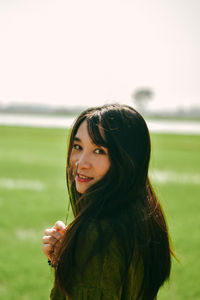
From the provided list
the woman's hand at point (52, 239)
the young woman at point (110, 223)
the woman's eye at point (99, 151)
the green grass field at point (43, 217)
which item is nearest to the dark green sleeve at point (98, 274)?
the young woman at point (110, 223)

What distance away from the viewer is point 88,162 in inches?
55.7

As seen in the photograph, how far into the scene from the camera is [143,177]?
58.1 inches

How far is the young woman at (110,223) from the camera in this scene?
1208 millimetres

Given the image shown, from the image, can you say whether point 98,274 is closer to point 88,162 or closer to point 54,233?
point 54,233

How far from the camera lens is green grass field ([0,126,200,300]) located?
3.58 m

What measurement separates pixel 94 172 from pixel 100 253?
359mm

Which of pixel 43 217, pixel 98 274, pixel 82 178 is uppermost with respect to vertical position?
pixel 82 178

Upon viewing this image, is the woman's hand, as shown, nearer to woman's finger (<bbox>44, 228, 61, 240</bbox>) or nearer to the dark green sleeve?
woman's finger (<bbox>44, 228, 61, 240</bbox>)

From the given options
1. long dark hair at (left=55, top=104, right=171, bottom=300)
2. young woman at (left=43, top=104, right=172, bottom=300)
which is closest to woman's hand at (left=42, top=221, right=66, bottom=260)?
young woman at (left=43, top=104, right=172, bottom=300)

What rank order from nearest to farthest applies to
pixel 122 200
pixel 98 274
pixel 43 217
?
1. pixel 98 274
2. pixel 122 200
3. pixel 43 217

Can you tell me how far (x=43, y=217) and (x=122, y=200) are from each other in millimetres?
4699

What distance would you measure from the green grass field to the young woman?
22.5 inches

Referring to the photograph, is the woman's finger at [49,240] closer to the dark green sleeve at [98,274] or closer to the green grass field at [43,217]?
the dark green sleeve at [98,274]

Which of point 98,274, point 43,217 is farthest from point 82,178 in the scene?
point 43,217
